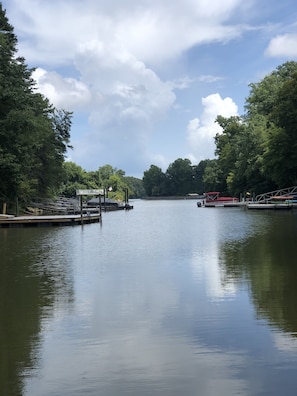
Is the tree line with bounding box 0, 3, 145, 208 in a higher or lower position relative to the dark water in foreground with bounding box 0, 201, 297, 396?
higher

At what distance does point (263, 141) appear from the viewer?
67500mm

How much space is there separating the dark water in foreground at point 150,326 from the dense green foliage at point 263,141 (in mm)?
37528

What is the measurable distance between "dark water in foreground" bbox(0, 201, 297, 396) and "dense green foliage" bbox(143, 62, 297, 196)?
37.5m

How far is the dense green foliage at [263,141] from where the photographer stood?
52531 mm

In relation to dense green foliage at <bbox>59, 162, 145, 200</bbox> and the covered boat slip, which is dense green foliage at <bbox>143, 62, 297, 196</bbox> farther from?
dense green foliage at <bbox>59, 162, 145, 200</bbox>

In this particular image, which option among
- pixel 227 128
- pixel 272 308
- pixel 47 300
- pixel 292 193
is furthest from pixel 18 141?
pixel 227 128

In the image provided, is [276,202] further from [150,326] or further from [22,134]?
[150,326]

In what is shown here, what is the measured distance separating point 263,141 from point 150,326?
6146cm

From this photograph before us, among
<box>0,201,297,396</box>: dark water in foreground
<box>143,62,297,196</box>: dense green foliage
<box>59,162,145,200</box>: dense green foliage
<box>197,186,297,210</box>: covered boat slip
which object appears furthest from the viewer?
<box>59,162,145,200</box>: dense green foliage

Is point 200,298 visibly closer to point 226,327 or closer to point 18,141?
point 226,327

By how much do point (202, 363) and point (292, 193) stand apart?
2235 inches

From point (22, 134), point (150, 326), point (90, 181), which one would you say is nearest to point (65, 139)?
point (22, 134)

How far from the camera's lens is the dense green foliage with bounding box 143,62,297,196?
52.5 meters

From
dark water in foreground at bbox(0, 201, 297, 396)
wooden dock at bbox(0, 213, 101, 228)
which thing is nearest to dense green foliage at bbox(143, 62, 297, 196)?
wooden dock at bbox(0, 213, 101, 228)
